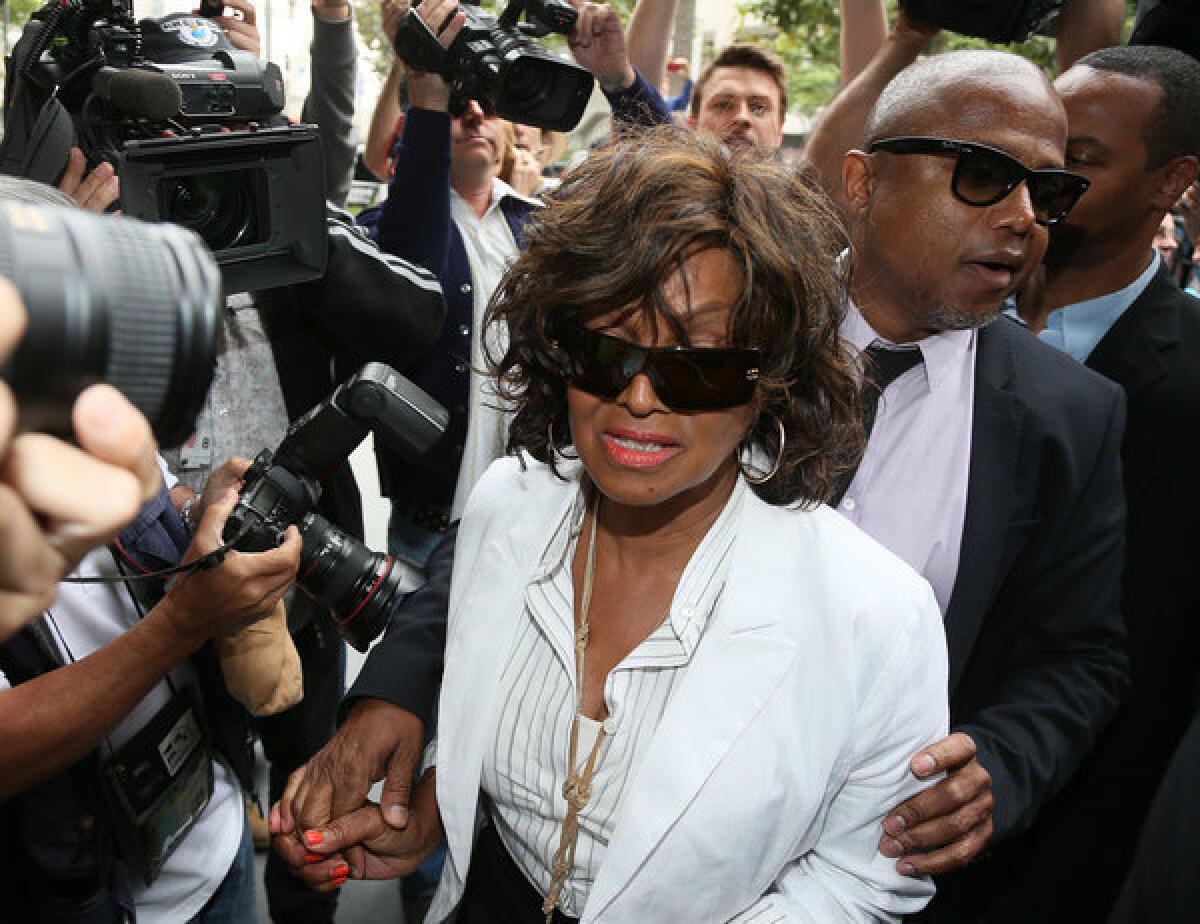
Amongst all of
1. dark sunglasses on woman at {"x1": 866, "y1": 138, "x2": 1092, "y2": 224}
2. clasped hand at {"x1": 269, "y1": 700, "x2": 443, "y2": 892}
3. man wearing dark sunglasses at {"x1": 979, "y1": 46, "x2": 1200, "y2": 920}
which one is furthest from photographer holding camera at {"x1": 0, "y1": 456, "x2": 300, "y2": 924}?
man wearing dark sunglasses at {"x1": 979, "y1": 46, "x2": 1200, "y2": 920}

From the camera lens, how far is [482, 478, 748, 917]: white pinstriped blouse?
4.73 ft

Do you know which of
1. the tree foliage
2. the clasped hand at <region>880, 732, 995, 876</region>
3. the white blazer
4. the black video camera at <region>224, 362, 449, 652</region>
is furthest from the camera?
the tree foliage

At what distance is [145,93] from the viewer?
1834 millimetres

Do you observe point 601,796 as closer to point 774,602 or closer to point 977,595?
point 774,602

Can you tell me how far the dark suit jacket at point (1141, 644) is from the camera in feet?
7.47

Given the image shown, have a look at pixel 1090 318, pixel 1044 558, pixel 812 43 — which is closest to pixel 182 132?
pixel 1044 558

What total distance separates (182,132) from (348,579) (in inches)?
37.0

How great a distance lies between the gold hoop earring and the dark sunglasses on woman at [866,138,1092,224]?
27.1 inches

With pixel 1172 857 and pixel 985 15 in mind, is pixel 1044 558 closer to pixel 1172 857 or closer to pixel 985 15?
pixel 1172 857

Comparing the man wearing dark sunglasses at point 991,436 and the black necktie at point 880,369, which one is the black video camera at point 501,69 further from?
the black necktie at point 880,369

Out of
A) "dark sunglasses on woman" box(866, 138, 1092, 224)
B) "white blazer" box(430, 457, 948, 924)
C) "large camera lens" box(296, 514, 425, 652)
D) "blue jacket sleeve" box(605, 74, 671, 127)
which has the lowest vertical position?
"large camera lens" box(296, 514, 425, 652)

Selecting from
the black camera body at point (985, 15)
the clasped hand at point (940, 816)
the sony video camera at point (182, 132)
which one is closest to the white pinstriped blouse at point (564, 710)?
the clasped hand at point (940, 816)

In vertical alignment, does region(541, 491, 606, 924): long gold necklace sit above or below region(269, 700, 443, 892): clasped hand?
above

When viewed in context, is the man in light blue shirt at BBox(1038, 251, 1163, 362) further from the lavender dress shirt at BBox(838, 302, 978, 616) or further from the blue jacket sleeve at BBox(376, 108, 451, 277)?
the blue jacket sleeve at BBox(376, 108, 451, 277)
